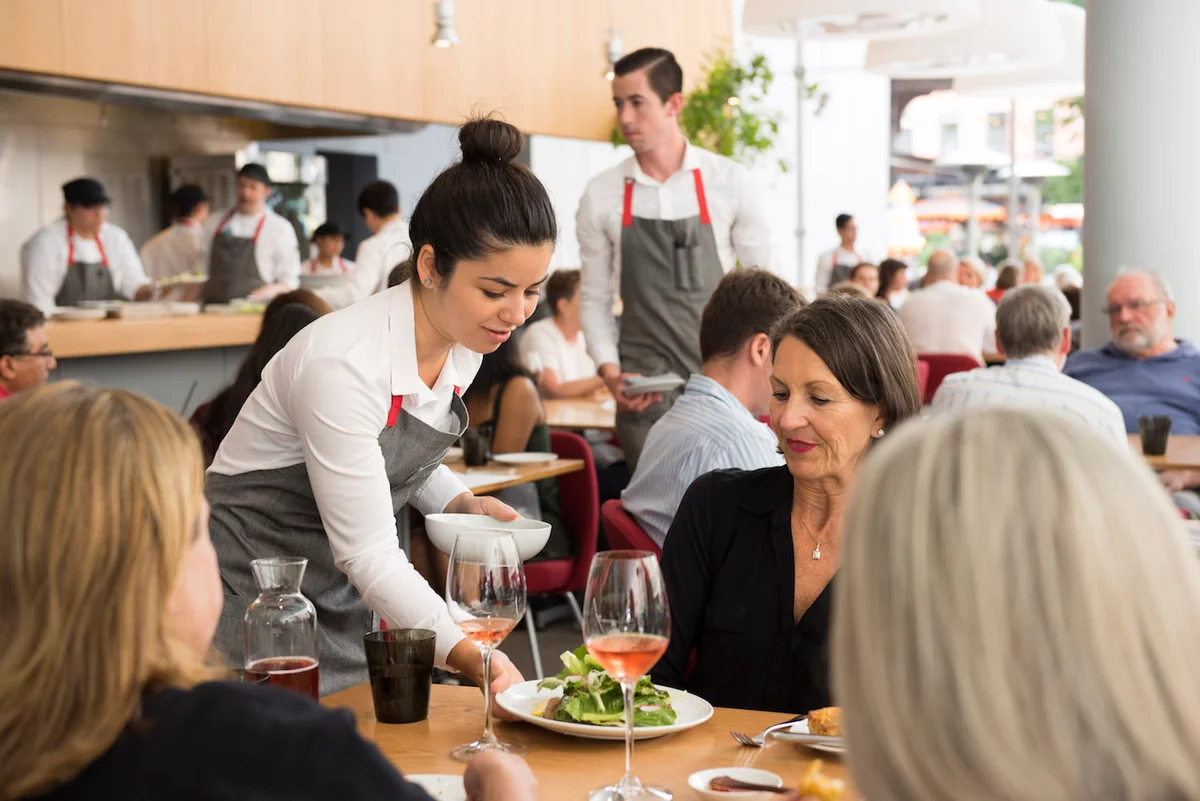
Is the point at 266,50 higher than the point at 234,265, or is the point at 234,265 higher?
the point at 266,50

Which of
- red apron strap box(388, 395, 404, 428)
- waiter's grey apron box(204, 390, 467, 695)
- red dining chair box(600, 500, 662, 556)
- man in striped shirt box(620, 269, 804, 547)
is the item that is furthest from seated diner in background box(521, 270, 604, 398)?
red apron strap box(388, 395, 404, 428)

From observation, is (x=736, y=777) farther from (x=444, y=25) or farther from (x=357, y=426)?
(x=444, y=25)

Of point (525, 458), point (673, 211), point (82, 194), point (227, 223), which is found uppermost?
point (82, 194)

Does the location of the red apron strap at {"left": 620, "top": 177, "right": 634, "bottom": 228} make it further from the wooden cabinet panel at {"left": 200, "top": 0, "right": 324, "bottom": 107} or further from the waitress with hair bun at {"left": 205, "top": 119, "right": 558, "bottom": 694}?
the wooden cabinet panel at {"left": 200, "top": 0, "right": 324, "bottom": 107}

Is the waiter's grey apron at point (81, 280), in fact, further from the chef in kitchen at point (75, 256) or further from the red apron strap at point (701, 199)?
the red apron strap at point (701, 199)

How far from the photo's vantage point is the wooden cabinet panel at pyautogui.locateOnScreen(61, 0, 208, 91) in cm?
639

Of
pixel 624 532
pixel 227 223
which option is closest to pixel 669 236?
pixel 624 532

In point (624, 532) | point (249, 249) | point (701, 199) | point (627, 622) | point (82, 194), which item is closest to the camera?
point (627, 622)

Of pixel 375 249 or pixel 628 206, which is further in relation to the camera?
pixel 375 249

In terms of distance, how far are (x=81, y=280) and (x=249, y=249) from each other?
43.2 inches

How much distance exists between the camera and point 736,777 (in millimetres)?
1459

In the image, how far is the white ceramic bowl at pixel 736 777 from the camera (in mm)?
1370

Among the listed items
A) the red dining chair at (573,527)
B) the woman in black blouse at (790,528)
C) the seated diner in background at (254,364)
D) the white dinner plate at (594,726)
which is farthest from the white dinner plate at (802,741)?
the red dining chair at (573,527)

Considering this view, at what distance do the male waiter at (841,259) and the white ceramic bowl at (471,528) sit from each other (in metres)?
10.5
